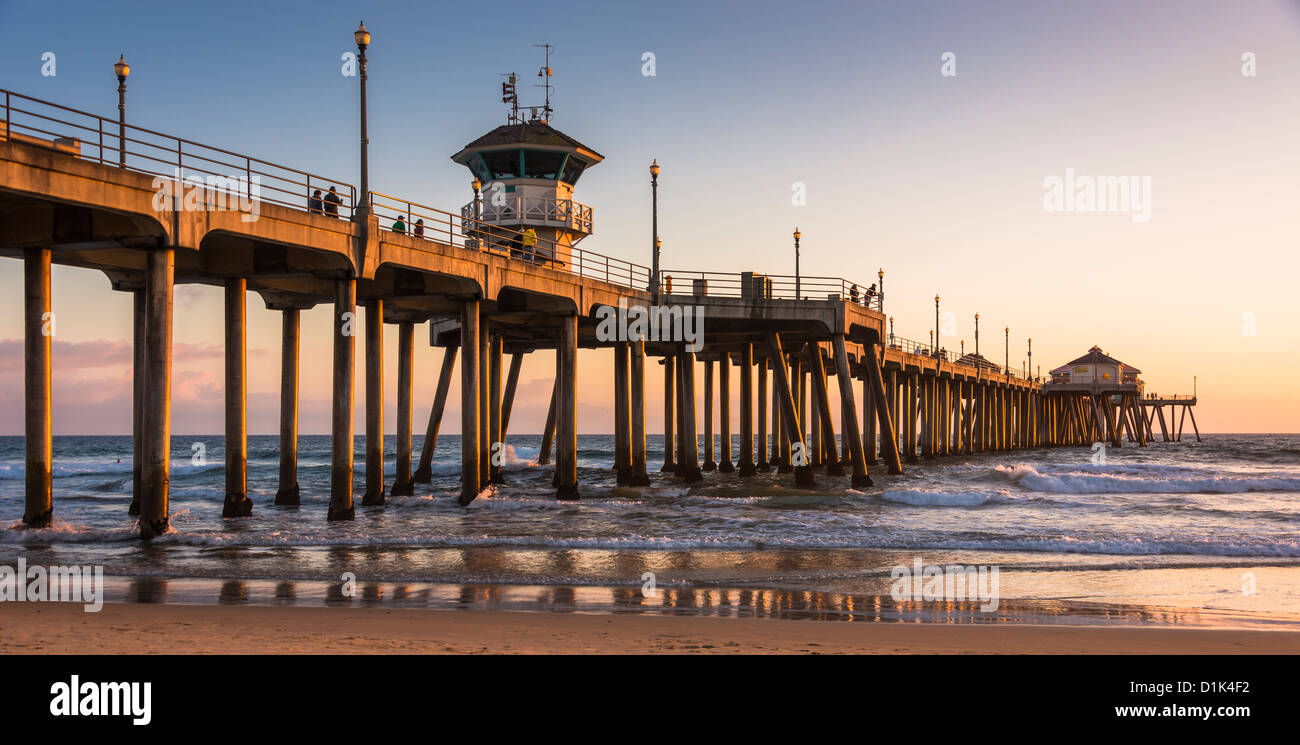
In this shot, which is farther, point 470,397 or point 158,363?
point 470,397

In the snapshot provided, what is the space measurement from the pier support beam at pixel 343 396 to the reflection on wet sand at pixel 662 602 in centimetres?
843

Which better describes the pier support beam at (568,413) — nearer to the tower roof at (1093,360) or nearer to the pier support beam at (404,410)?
the pier support beam at (404,410)

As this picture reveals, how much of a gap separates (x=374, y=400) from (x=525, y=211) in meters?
15.0

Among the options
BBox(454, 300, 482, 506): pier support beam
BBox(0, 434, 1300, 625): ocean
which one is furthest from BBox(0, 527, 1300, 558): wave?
BBox(454, 300, 482, 506): pier support beam

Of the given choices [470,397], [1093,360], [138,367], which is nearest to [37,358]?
[138,367]

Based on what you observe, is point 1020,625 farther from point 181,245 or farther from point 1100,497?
point 1100,497

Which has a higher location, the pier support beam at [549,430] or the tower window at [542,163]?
the tower window at [542,163]

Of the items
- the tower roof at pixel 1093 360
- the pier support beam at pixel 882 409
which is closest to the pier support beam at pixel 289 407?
the pier support beam at pixel 882 409

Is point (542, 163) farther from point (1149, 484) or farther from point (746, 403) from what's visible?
point (1149, 484)

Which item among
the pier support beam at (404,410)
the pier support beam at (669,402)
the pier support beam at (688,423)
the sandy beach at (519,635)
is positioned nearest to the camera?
the sandy beach at (519,635)

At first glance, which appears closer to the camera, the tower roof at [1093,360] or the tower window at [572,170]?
the tower window at [572,170]

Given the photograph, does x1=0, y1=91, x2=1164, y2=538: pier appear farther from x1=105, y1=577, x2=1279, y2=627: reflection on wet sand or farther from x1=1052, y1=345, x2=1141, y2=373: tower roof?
x1=1052, y1=345, x2=1141, y2=373: tower roof

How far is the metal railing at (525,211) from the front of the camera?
3788cm

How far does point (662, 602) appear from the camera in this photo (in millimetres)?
12281
